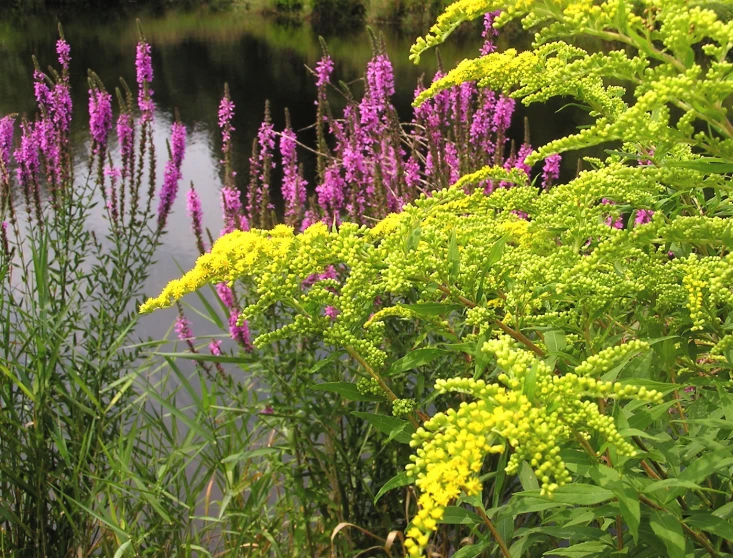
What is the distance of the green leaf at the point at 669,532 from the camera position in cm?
121

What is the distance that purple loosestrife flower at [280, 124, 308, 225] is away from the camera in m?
4.85

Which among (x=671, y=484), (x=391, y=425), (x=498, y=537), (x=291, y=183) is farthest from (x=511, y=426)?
(x=291, y=183)

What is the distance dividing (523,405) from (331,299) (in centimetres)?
80

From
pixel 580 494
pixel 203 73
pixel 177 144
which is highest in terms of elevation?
pixel 580 494

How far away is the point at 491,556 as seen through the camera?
2650 mm

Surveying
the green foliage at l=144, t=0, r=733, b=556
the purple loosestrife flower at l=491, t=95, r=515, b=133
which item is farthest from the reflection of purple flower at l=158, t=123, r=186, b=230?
the green foliage at l=144, t=0, r=733, b=556

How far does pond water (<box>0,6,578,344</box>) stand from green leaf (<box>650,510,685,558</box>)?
222 inches

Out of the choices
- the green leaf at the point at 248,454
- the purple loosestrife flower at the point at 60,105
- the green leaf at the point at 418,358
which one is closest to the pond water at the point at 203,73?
the purple loosestrife flower at the point at 60,105

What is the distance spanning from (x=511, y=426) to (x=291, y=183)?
4112 mm

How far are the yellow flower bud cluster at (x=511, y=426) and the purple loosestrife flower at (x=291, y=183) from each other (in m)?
3.54

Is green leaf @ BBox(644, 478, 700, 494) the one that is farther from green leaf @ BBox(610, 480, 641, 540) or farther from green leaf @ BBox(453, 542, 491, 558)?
green leaf @ BBox(453, 542, 491, 558)

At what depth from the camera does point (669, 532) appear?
1245 mm

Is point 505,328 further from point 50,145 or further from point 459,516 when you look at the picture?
point 50,145

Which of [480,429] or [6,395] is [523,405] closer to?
[480,429]
